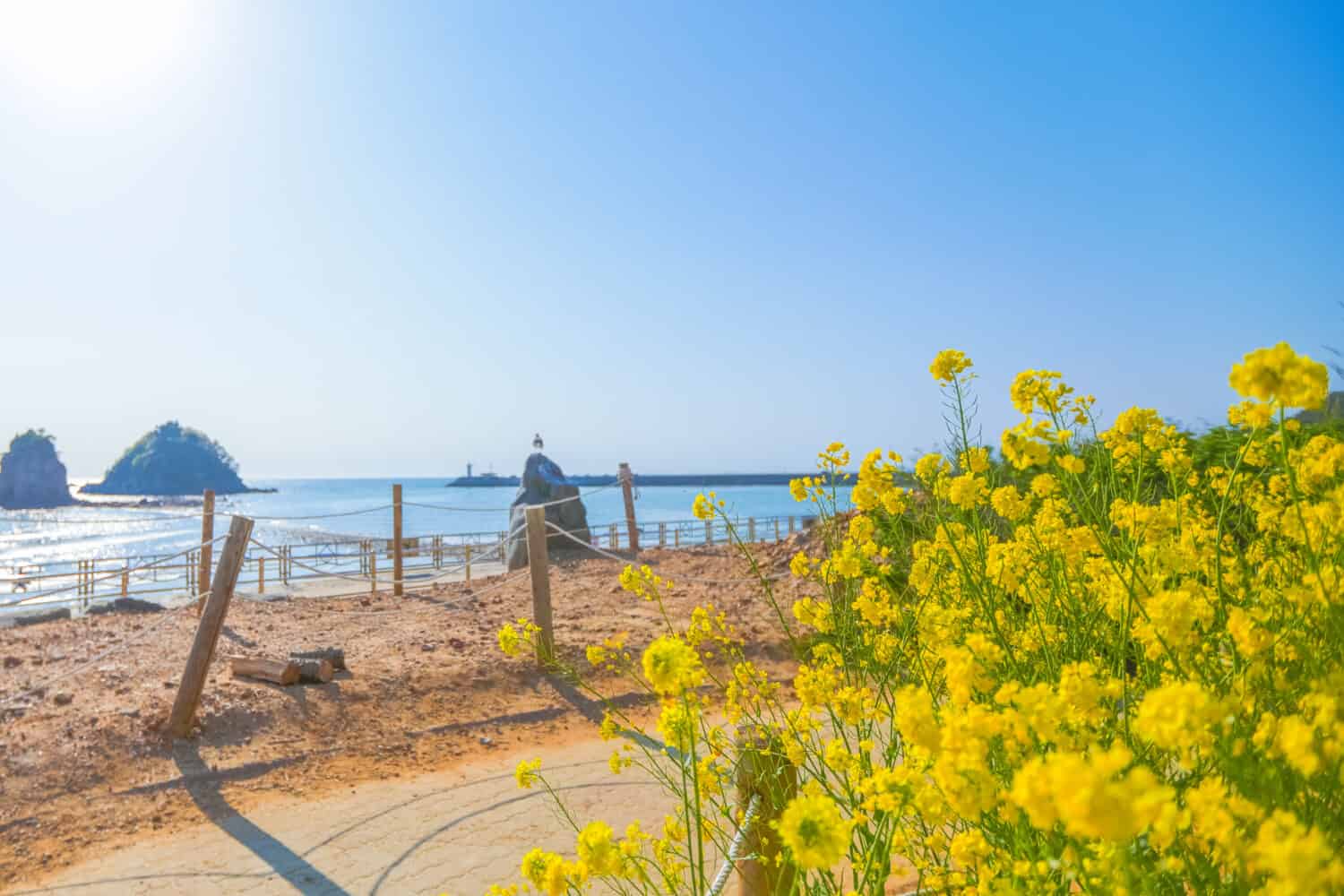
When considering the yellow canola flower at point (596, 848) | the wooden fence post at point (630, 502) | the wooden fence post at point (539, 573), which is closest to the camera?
the yellow canola flower at point (596, 848)

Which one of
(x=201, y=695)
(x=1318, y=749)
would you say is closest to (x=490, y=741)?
(x=201, y=695)

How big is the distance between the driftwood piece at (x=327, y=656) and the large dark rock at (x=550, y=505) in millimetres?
5531

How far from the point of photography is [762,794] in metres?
2.24

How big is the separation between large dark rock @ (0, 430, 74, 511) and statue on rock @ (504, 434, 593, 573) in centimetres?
8069

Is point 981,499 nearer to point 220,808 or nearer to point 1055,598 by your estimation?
point 1055,598

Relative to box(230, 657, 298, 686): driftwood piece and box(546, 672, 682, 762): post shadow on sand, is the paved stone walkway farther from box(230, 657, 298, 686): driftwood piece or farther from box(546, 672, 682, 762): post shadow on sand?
box(230, 657, 298, 686): driftwood piece

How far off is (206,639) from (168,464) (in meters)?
110

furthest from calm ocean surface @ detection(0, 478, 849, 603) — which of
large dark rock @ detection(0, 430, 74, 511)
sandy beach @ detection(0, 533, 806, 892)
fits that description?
sandy beach @ detection(0, 533, 806, 892)

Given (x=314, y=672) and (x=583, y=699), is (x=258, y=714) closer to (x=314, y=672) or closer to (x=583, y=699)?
(x=314, y=672)

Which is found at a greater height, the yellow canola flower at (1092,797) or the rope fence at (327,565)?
the yellow canola flower at (1092,797)

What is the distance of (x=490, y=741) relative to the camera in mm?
4871

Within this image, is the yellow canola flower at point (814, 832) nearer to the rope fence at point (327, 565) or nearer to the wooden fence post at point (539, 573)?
the rope fence at point (327, 565)

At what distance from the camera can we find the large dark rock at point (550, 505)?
1196 centimetres

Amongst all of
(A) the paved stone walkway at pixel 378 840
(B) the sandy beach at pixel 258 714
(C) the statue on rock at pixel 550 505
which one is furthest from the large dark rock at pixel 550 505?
(A) the paved stone walkway at pixel 378 840
